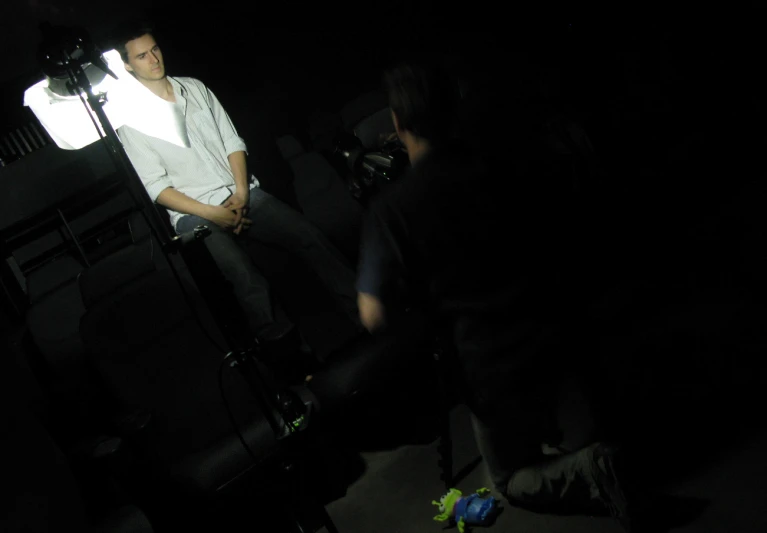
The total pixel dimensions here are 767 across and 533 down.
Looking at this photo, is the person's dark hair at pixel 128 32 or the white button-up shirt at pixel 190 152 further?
the white button-up shirt at pixel 190 152

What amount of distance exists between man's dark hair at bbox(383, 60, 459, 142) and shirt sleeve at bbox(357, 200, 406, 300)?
0.24 metres

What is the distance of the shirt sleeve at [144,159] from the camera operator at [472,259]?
1.91 m

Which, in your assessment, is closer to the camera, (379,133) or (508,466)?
(508,466)

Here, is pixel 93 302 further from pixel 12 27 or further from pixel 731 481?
pixel 731 481

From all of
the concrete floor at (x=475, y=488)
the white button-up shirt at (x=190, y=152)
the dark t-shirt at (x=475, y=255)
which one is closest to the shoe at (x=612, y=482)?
the concrete floor at (x=475, y=488)

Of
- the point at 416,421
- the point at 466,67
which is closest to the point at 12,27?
the point at 466,67

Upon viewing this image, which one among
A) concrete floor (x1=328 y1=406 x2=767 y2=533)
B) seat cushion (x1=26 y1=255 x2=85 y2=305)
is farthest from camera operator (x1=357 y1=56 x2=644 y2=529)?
seat cushion (x1=26 y1=255 x2=85 y2=305)

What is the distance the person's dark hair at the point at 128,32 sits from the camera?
9.86 feet

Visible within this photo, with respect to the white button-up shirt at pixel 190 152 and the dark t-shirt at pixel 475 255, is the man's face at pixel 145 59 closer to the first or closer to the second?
the white button-up shirt at pixel 190 152

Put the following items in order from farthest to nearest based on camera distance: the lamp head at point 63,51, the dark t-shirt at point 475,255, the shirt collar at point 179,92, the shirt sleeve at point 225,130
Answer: the shirt sleeve at point 225,130 → the shirt collar at point 179,92 → the lamp head at point 63,51 → the dark t-shirt at point 475,255

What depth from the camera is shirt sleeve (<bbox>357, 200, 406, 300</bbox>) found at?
158 cm

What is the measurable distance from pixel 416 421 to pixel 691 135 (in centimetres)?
228

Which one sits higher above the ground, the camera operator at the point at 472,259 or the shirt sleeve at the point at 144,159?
the shirt sleeve at the point at 144,159

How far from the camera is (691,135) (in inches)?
138
